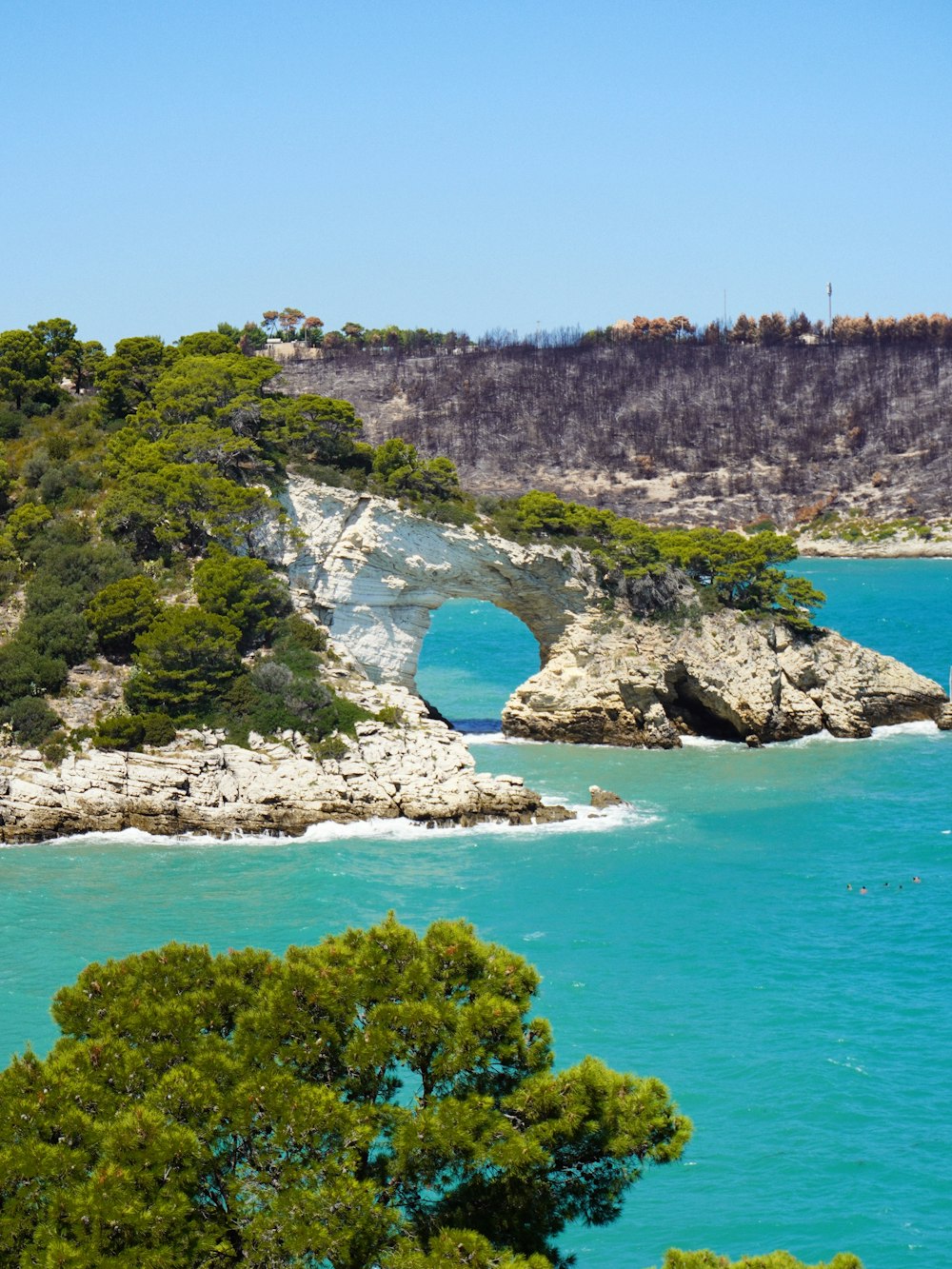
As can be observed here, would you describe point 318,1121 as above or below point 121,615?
below

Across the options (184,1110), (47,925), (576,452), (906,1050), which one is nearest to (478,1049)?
(184,1110)

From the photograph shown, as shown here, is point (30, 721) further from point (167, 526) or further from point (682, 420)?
point (682, 420)

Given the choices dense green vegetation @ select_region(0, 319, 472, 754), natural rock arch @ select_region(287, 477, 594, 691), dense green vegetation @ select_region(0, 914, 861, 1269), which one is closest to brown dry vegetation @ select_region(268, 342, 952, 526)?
dense green vegetation @ select_region(0, 319, 472, 754)

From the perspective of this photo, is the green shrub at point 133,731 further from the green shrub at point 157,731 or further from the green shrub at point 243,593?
the green shrub at point 243,593

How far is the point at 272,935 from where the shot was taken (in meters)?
31.6

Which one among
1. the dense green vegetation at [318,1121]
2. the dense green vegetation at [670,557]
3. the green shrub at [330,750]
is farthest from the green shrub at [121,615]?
the dense green vegetation at [318,1121]

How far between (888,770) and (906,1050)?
22100 mm

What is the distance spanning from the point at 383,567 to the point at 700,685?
39.1ft

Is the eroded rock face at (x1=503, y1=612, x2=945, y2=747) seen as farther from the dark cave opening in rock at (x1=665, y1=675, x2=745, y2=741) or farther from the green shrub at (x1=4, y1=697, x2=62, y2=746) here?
the green shrub at (x1=4, y1=697, x2=62, y2=746)

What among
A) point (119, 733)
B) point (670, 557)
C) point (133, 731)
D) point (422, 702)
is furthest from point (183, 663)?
point (670, 557)

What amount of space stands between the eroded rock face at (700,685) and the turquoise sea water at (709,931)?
1418 mm

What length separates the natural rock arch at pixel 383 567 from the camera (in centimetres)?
4897

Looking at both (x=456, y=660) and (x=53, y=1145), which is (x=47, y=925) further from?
(x=456, y=660)

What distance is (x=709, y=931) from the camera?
32531 millimetres
